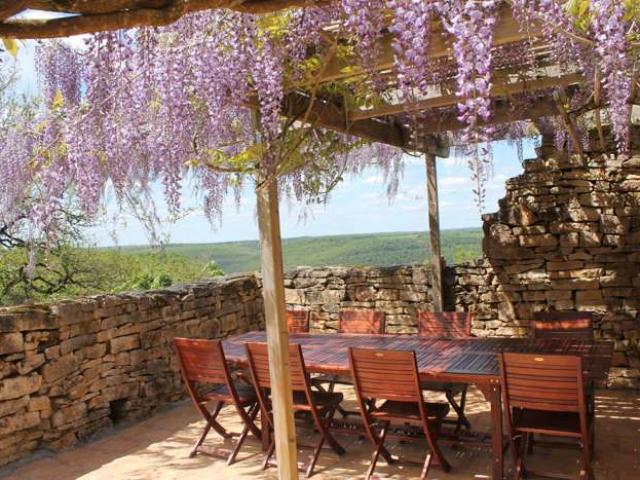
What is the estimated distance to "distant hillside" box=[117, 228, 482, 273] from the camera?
34.2 ft

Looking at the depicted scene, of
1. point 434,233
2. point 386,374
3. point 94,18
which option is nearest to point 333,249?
point 434,233

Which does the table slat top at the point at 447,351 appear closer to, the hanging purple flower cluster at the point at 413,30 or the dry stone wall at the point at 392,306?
the dry stone wall at the point at 392,306

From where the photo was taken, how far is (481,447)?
3.91 meters

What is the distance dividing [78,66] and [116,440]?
2709 millimetres

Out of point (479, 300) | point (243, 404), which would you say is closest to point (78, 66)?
point (243, 404)

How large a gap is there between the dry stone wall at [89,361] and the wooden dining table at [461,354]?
3.17 ft

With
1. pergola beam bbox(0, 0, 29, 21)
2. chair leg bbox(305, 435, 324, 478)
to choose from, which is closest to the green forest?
chair leg bbox(305, 435, 324, 478)

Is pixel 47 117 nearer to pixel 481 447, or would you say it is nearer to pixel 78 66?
pixel 78 66

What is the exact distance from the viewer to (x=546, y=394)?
10.8 ft

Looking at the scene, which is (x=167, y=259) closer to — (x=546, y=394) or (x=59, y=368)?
(x=59, y=368)

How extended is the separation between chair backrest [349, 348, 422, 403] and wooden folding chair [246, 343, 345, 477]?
0.37m

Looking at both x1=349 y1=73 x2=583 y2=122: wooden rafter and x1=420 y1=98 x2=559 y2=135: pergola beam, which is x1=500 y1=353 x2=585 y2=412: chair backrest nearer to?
x1=349 y1=73 x2=583 y2=122: wooden rafter

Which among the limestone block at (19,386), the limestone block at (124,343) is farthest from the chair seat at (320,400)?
the limestone block at (19,386)

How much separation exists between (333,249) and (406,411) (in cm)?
882
